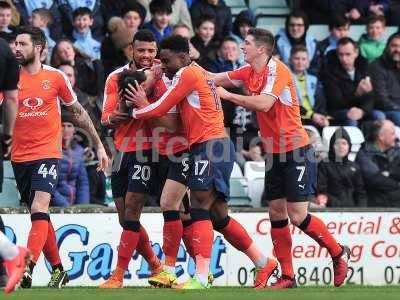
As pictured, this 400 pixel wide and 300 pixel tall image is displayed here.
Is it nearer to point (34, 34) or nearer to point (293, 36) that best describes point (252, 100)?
point (34, 34)

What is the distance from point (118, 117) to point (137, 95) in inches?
15.5

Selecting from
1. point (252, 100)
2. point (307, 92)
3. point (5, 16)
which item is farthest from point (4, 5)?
point (252, 100)

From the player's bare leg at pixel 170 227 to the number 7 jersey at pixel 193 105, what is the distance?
53cm

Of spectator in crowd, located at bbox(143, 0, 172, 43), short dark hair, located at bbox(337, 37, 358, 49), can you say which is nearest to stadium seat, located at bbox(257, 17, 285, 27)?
short dark hair, located at bbox(337, 37, 358, 49)

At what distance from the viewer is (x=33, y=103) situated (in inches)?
551

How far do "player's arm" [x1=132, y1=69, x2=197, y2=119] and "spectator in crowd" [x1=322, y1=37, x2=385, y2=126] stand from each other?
296 inches

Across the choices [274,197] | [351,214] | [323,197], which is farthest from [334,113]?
[274,197]

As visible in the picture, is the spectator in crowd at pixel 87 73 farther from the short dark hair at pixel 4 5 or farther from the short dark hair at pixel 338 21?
the short dark hair at pixel 338 21

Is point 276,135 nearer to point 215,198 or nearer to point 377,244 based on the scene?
point 215,198

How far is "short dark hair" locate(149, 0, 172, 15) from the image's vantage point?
20.0 m

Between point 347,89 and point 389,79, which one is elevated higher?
point 389,79

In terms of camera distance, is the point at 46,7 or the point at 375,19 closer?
the point at 46,7

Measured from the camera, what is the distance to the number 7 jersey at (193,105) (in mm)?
13570

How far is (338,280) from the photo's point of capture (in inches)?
565
